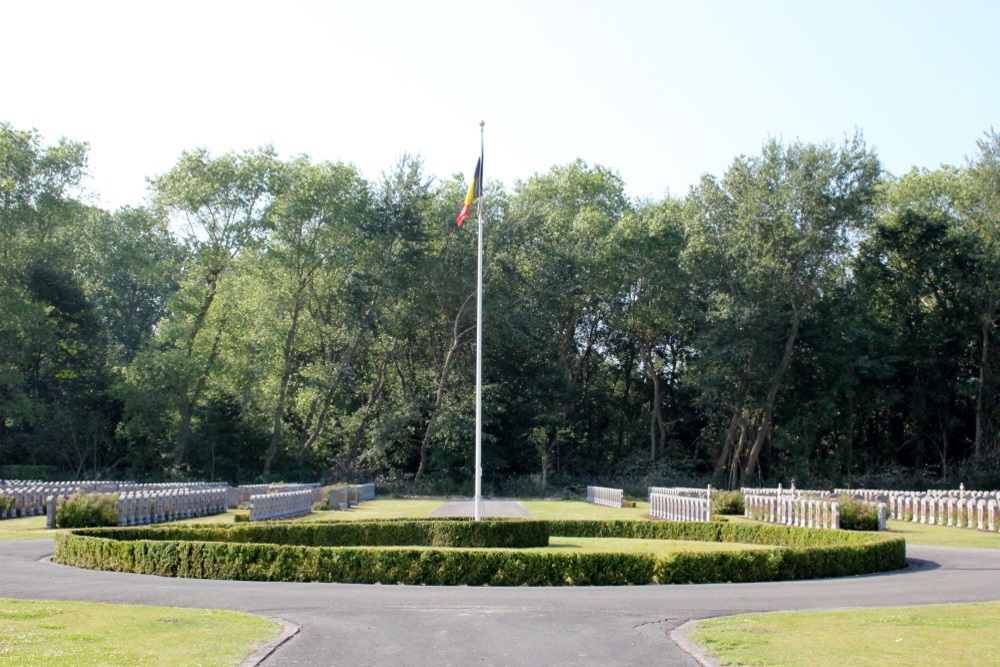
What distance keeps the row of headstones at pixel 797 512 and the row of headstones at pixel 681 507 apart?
2039 mm

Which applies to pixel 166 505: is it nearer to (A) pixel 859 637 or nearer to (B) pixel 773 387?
(A) pixel 859 637

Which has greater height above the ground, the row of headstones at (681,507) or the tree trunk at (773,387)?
the tree trunk at (773,387)

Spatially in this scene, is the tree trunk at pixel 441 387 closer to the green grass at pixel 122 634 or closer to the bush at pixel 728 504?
the bush at pixel 728 504

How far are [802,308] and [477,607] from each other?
43.4 m

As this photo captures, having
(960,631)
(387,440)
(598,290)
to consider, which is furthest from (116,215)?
(960,631)

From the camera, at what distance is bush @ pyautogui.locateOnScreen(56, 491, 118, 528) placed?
85.4 feet

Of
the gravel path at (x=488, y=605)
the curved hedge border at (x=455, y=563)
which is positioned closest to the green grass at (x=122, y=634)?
the gravel path at (x=488, y=605)

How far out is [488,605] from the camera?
527 inches

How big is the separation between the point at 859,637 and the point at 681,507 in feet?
70.3

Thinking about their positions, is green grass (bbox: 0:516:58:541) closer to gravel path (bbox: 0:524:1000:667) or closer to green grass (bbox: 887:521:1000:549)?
gravel path (bbox: 0:524:1000:667)

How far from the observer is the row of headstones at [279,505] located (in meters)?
28.9

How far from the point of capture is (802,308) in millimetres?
52719

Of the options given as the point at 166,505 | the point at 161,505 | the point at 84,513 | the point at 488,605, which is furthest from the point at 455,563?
the point at 166,505

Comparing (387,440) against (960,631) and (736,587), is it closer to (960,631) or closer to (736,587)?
(736,587)
